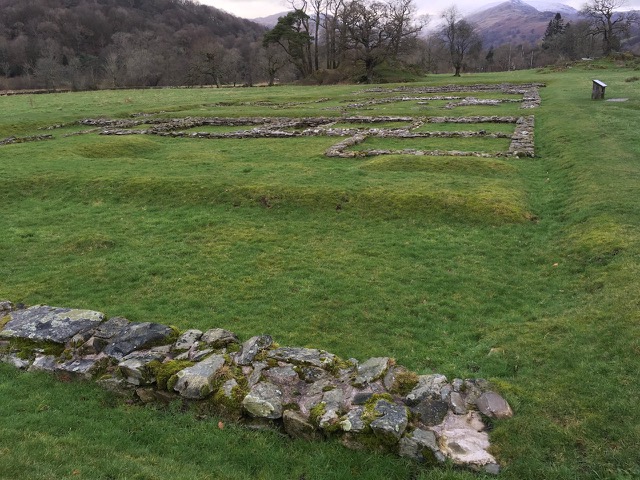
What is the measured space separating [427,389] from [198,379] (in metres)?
3.36

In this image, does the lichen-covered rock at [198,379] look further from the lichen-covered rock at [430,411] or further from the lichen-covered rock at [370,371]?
the lichen-covered rock at [430,411]

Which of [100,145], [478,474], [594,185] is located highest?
[100,145]

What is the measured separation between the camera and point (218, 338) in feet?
25.6

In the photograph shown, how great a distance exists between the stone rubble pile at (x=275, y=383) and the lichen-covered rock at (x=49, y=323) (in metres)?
0.02

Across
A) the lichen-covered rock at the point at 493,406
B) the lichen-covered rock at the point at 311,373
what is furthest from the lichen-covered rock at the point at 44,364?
the lichen-covered rock at the point at 493,406

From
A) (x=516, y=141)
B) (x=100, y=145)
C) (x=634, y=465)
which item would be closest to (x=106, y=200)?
(x=100, y=145)

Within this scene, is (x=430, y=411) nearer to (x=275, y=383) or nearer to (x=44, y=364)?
(x=275, y=383)

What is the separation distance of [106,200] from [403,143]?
15915mm

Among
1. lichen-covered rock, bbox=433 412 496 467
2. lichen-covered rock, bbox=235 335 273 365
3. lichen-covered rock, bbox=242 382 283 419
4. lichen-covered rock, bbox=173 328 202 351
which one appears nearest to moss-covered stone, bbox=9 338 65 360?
lichen-covered rock, bbox=173 328 202 351

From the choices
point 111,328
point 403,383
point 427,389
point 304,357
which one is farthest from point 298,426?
point 111,328

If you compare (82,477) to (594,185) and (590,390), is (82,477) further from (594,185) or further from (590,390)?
(594,185)

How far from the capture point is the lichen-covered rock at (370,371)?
6660 millimetres

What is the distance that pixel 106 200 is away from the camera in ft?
60.2

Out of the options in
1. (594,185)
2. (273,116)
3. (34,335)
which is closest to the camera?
(34,335)
